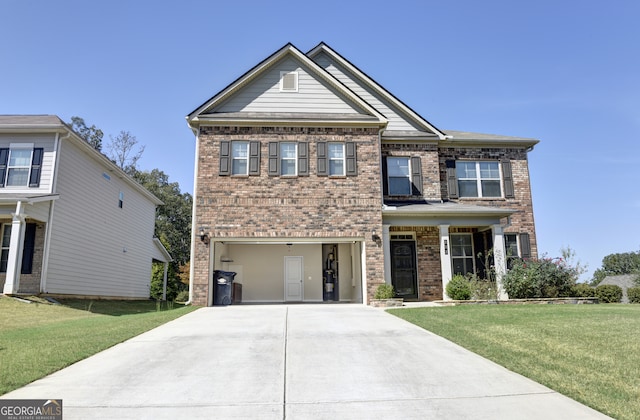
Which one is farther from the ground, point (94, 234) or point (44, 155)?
point (44, 155)

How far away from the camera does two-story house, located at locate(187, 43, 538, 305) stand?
13.8 metres

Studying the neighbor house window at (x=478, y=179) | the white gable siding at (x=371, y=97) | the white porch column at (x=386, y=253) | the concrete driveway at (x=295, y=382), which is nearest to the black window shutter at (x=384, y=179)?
the white gable siding at (x=371, y=97)

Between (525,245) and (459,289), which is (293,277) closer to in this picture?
(459,289)

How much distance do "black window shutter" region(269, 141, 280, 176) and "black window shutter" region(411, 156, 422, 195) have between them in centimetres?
531

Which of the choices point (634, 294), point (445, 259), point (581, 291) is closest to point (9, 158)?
point (445, 259)

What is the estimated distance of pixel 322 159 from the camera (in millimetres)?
14305

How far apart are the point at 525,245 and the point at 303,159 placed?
364 inches

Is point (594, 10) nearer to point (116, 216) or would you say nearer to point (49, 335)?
point (49, 335)

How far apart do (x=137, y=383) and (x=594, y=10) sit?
14.8 m

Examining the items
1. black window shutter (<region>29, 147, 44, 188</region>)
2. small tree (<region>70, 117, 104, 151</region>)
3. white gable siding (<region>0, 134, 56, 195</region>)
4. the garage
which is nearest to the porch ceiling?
the garage

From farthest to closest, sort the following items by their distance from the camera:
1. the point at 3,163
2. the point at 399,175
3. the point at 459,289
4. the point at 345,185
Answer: the point at 399,175 → the point at 3,163 → the point at 345,185 → the point at 459,289

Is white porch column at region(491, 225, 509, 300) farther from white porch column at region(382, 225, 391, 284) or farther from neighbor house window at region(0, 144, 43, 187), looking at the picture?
neighbor house window at region(0, 144, 43, 187)

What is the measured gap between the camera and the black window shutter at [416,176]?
1602 centimetres

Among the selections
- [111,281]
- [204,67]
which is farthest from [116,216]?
[204,67]
